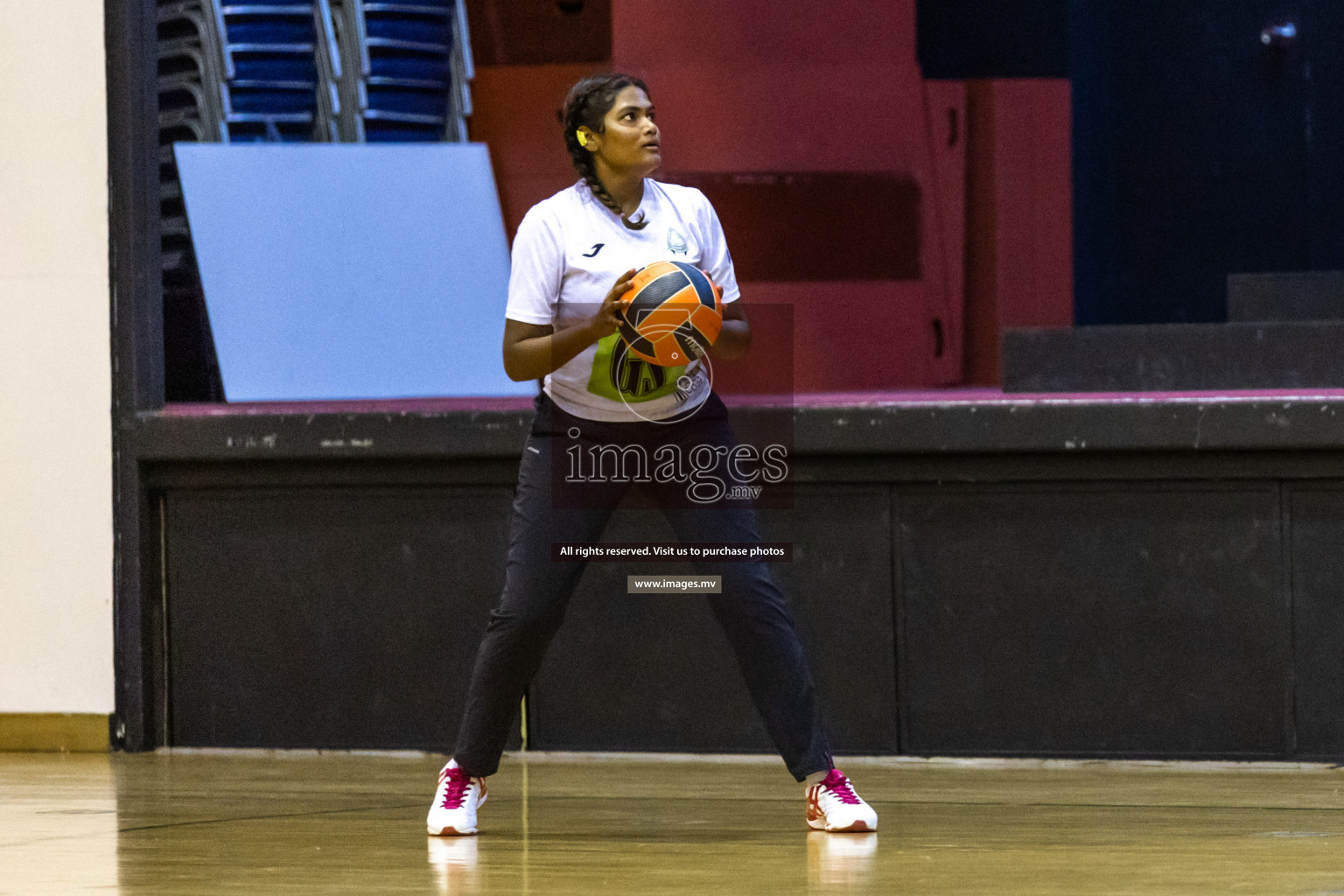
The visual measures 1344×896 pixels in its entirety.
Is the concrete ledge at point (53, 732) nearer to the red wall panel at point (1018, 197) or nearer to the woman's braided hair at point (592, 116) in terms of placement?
the woman's braided hair at point (592, 116)

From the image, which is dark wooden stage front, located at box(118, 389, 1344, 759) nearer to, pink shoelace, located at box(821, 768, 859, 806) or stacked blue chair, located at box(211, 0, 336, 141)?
stacked blue chair, located at box(211, 0, 336, 141)

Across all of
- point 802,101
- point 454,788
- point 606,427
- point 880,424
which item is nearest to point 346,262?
point 802,101

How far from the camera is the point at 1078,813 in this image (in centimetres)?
481

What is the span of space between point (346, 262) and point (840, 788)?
3.08m

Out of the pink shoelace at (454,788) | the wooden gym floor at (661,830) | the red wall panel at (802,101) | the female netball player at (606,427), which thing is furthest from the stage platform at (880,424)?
the pink shoelace at (454,788)

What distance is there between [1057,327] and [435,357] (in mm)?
2192

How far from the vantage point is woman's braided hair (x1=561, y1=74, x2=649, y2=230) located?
14.9 feet

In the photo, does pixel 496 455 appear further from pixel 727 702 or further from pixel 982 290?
pixel 982 290

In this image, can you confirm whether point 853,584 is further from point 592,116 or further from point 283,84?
point 283,84

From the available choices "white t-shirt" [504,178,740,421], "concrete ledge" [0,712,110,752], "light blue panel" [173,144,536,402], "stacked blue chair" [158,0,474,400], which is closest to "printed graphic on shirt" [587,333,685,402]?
"white t-shirt" [504,178,740,421]

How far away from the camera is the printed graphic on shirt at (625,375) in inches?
177

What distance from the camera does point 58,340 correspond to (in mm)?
6488

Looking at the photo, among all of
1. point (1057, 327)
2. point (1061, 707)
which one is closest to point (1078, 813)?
point (1061, 707)

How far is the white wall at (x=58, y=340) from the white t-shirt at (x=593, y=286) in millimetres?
2575
